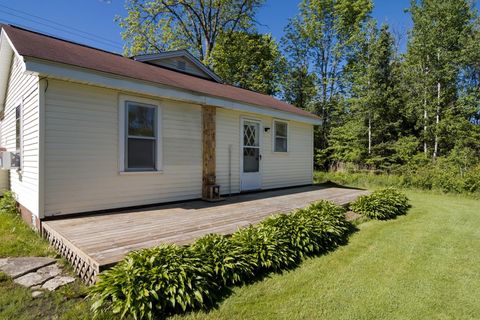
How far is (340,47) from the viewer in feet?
62.5

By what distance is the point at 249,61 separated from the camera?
20156 mm

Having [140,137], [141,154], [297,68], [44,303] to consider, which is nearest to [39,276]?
[44,303]

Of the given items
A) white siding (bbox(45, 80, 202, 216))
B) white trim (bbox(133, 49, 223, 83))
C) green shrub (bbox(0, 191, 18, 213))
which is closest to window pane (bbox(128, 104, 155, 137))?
white siding (bbox(45, 80, 202, 216))

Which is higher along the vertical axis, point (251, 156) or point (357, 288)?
point (251, 156)

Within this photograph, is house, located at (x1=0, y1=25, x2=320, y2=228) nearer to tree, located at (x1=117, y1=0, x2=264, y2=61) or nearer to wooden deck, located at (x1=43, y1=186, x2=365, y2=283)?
wooden deck, located at (x1=43, y1=186, x2=365, y2=283)

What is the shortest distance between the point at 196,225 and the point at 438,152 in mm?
14099

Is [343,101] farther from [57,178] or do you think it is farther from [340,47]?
[57,178]

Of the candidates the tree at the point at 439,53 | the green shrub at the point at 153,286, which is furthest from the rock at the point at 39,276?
the tree at the point at 439,53

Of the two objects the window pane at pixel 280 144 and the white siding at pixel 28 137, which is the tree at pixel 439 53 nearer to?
the window pane at pixel 280 144

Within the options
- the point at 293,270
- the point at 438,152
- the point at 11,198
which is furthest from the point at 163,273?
the point at 438,152

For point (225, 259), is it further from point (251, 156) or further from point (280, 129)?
point (280, 129)

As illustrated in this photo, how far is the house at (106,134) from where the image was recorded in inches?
173

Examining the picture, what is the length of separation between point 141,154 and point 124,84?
140 centimetres

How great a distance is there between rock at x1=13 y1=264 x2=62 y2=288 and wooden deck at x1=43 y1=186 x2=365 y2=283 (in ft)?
0.61
